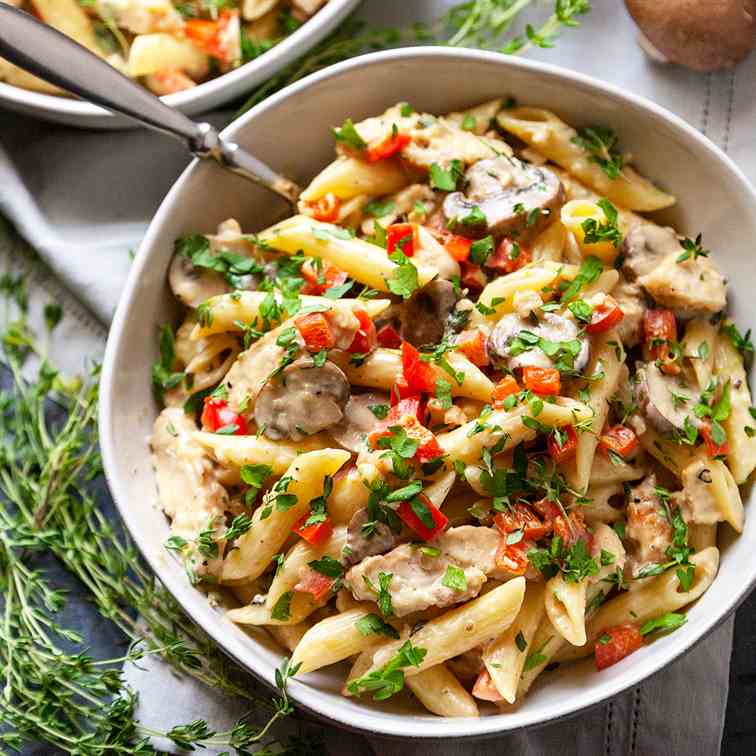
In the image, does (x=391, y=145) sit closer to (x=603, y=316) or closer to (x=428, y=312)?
(x=428, y=312)

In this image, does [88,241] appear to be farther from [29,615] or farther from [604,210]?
[604,210]

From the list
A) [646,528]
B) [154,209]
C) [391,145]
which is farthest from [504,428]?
[154,209]

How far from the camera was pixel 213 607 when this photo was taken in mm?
2318

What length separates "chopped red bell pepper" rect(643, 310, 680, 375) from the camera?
2.32m

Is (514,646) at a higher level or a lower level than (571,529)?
lower

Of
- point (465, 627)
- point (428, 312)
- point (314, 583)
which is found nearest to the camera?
point (465, 627)

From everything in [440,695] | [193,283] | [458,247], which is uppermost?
[458,247]

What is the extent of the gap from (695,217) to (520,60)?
579 mm

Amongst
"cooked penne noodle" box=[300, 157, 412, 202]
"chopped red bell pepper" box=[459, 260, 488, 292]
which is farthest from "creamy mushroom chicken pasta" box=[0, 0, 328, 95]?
"chopped red bell pepper" box=[459, 260, 488, 292]

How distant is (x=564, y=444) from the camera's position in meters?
2.14

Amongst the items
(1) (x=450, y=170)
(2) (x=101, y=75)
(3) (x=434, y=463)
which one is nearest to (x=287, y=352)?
(3) (x=434, y=463)

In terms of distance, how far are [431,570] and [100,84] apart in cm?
132

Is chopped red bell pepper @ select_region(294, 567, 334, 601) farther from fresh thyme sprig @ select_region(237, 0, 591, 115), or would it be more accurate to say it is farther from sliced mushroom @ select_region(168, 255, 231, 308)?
fresh thyme sprig @ select_region(237, 0, 591, 115)

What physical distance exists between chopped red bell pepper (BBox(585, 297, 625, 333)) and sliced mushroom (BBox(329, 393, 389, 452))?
49cm
